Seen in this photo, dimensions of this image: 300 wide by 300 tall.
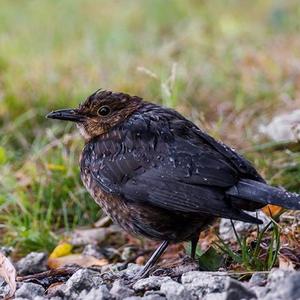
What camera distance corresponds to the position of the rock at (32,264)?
18.1ft

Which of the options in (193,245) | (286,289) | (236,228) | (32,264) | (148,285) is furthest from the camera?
(32,264)

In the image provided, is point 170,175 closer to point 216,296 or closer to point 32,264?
point 216,296

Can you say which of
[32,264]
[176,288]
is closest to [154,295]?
[176,288]

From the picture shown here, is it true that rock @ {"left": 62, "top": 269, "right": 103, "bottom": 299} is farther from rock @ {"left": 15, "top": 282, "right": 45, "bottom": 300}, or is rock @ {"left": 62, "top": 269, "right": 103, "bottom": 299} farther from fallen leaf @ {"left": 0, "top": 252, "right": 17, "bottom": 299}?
fallen leaf @ {"left": 0, "top": 252, "right": 17, "bottom": 299}

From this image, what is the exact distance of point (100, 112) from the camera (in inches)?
207

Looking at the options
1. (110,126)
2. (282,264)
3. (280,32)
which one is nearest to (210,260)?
(282,264)

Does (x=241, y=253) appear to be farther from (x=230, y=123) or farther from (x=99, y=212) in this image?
(x=230, y=123)

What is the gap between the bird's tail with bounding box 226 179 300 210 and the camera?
13.7ft

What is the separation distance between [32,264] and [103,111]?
115cm

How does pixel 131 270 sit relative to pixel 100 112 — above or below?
below

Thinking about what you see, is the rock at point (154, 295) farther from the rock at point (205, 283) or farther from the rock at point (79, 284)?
the rock at point (79, 284)

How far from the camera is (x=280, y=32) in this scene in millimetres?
10578

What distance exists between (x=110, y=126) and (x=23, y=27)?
6.42m

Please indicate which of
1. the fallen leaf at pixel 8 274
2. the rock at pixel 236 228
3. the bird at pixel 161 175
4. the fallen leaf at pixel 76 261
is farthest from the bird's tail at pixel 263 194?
the fallen leaf at pixel 76 261
